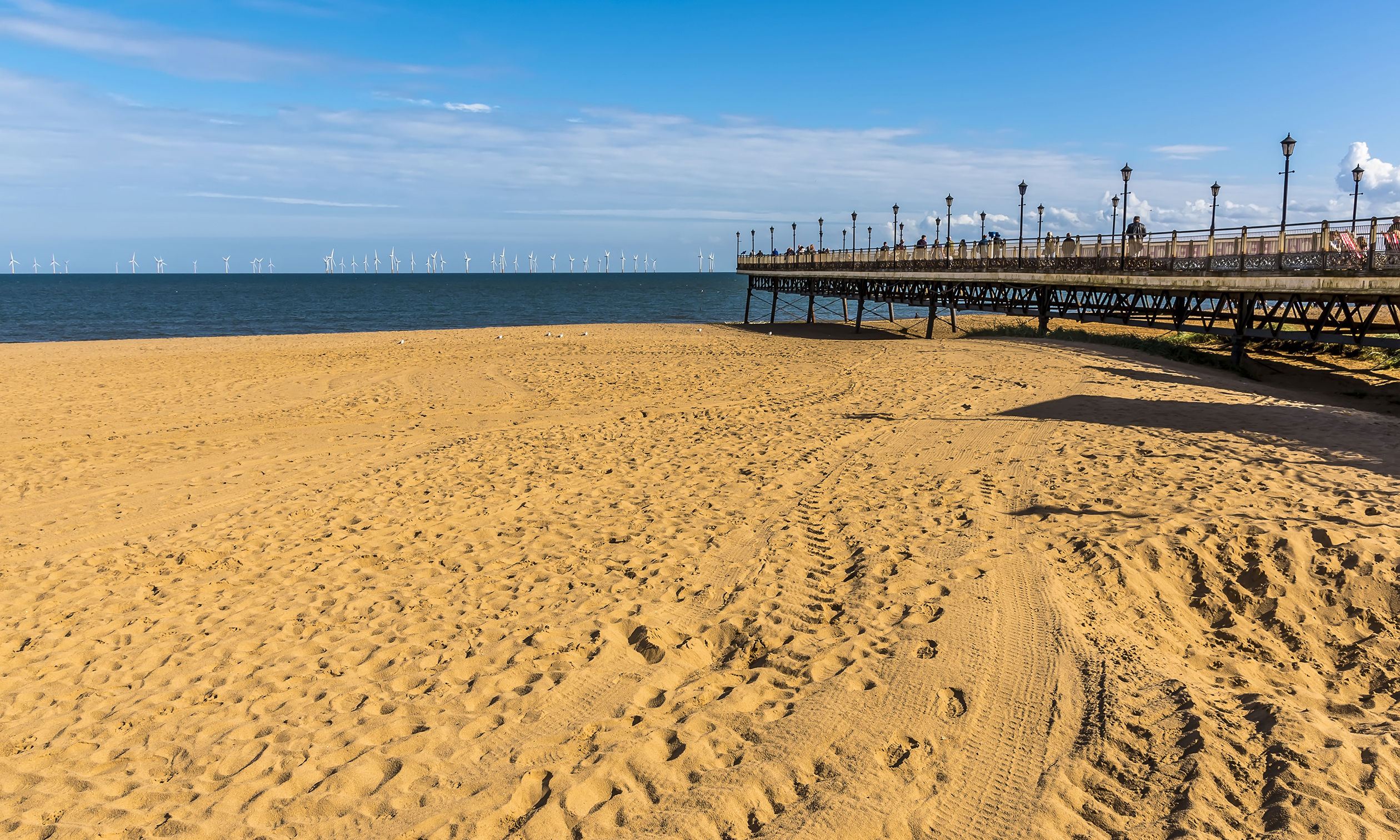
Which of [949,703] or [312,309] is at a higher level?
[312,309]

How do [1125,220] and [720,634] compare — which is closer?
[720,634]

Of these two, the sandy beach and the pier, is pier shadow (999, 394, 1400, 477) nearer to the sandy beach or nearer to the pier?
the sandy beach

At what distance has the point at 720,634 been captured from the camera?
5.78m

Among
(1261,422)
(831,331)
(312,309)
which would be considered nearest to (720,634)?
(1261,422)

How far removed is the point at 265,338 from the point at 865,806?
39.5 meters

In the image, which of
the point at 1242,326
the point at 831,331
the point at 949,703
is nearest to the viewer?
the point at 949,703

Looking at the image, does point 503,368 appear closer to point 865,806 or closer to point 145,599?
point 145,599

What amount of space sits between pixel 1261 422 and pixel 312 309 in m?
75.2

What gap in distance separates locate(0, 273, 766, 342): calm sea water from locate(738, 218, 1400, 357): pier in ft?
90.4

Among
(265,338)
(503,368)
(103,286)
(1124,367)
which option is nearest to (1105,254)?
(1124,367)

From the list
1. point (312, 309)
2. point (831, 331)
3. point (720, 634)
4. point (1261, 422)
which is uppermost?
point (312, 309)

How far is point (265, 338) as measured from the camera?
36.7 meters

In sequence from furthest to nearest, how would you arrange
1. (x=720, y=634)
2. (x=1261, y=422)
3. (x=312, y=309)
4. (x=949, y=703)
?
(x=312, y=309), (x=1261, y=422), (x=720, y=634), (x=949, y=703)

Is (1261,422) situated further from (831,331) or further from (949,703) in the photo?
(831,331)
